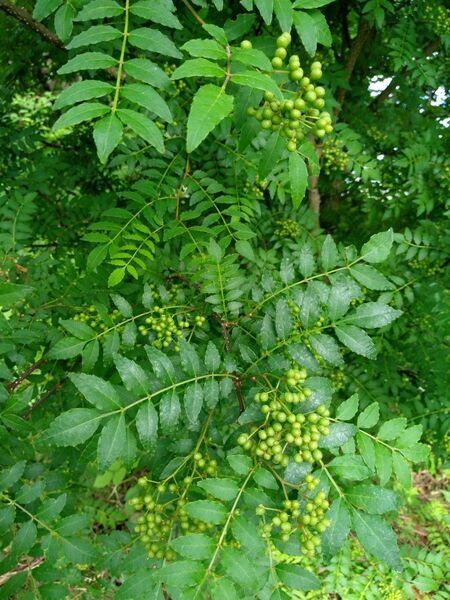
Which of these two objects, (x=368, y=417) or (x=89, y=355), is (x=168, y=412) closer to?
(x=89, y=355)

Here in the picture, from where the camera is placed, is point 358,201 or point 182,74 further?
point 358,201

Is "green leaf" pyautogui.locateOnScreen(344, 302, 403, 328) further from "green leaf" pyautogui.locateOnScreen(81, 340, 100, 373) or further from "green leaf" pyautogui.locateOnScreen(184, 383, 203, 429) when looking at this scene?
"green leaf" pyautogui.locateOnScreen(81, 340, 100, 373)

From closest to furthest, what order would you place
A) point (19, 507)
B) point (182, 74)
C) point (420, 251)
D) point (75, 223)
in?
point (182, 74) < point (19, 507) < point (420, 251) < point (75, 223)

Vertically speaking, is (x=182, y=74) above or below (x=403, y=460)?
above

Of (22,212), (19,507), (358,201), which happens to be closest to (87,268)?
(22,212)

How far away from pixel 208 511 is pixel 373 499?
1.61ft

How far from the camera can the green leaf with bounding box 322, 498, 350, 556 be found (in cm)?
147

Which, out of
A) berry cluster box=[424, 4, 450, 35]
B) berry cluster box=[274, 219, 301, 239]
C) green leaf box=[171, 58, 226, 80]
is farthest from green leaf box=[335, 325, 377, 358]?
berry cluster box=[424, 4, 450, 35]

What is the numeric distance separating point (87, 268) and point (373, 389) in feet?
6.56

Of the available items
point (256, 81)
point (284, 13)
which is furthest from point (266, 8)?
point (256, 81)

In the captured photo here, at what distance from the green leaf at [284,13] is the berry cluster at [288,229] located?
1916mm

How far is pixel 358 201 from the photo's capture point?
4.30 m

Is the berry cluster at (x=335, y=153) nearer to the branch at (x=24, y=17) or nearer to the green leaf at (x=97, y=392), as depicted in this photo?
the branch at (x=24, y=17)

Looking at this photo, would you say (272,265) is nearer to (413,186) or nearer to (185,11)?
Answer: (413,186)
